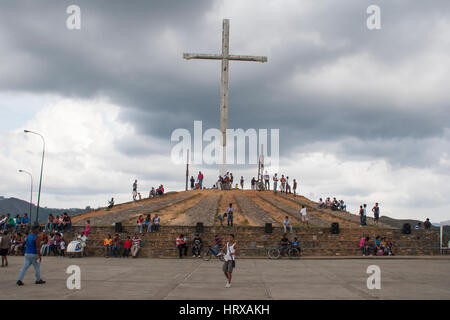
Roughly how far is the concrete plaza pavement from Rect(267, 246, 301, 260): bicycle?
18.5ft

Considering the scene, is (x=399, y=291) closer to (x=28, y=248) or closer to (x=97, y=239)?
(x=28, y=248)

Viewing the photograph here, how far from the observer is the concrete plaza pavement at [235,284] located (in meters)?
10.3

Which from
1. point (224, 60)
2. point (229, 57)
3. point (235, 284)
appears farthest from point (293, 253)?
point (229, 57)

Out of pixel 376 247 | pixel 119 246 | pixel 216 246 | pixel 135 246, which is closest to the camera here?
pixel 216 246

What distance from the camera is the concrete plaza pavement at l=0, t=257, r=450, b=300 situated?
10.3 meters

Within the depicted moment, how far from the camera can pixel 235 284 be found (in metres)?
12.5

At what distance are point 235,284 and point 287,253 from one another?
10933mm

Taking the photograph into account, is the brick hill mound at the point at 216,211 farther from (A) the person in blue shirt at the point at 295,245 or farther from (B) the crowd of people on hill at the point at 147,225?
(A) the person in blue shirt at the point at 295,245

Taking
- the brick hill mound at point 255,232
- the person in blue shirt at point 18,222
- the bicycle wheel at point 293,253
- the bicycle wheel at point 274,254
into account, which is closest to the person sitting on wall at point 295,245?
the bicycle wheel at point 293,253

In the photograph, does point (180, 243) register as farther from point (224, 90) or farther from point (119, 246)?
point (224, 90)

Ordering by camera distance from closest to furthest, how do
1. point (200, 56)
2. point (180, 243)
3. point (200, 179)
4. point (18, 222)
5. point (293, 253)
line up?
1. point (180, 243)
2. point (293, 253)
3. point (18, 222)
4. point (200, 56)
5. point (200, 179)

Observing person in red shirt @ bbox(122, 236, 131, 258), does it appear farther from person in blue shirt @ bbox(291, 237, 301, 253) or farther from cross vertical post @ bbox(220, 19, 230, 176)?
cross vertical post @ bbox(220, 19, 230, 176)
